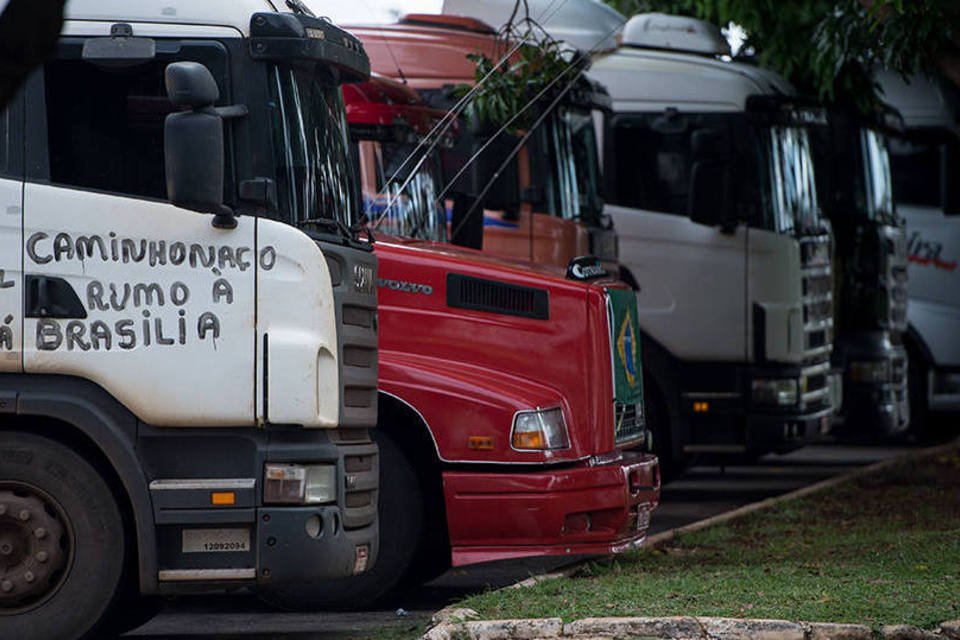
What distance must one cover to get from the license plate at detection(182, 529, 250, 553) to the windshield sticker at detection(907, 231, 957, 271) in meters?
13.5

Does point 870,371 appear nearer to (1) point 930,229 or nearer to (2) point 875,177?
(2) point 875,177

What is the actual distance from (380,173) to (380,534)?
2.64 meters

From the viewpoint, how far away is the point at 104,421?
8.25 meters

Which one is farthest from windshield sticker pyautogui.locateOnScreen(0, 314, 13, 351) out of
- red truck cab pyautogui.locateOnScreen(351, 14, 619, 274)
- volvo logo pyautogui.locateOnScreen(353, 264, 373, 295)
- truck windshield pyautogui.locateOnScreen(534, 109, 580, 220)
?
truck windshield pyautogui.locateOnScreen(534, 109, 580, 220)

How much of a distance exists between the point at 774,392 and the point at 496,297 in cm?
505

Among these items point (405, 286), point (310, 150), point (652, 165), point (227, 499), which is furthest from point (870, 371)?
point (227, 499)

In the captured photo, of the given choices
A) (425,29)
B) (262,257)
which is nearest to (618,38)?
(425,29)

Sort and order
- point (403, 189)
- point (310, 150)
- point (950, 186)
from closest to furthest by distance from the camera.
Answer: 1. point (310, 150)
2. point (403, 189)
3. point (950, 186)

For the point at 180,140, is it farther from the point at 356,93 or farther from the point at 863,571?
the point at 863,571

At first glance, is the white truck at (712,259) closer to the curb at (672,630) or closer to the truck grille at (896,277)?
the truck grille at (896,277)

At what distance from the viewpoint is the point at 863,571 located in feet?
34.1

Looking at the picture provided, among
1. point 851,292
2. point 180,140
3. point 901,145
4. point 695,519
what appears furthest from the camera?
point 901,145

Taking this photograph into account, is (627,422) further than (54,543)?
Yes

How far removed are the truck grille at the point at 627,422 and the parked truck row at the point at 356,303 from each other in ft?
0.10
